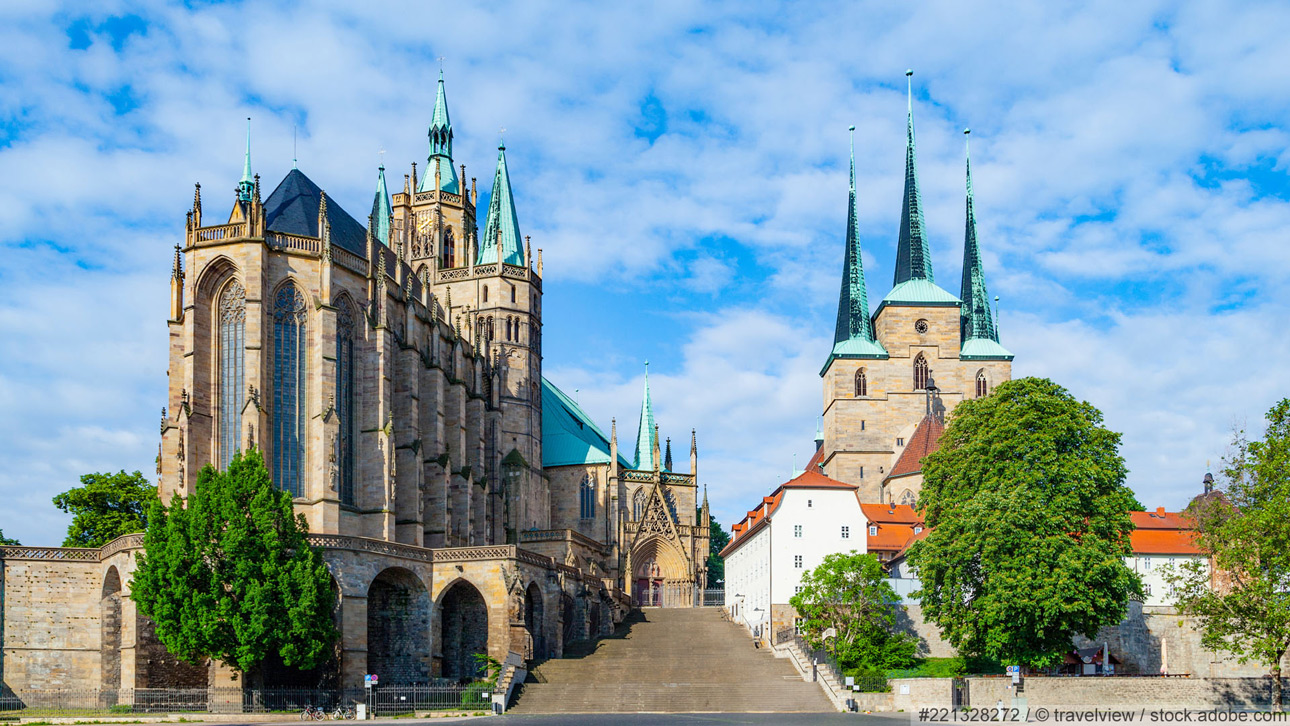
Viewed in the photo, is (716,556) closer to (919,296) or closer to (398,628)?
(919,296)

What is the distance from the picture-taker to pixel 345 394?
53344 millimetres

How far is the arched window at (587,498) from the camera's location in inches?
3000

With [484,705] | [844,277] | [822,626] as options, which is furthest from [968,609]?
[844,277]

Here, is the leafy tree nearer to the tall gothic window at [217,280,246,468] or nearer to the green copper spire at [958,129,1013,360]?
the green copper spire at [958,129,1013,360]

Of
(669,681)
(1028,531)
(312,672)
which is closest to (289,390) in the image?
(312,672)

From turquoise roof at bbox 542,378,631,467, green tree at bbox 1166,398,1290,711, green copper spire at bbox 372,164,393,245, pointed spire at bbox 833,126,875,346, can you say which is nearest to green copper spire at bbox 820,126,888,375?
pointed spire at bbox 833,126,875,346

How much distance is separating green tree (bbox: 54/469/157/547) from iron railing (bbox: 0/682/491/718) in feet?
41.3

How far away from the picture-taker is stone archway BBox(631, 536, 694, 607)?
250 ft

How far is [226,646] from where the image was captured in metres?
41.9

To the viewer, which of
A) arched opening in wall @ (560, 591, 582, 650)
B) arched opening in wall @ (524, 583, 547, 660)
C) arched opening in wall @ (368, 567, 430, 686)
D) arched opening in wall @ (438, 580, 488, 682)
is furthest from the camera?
arched opening in wall @ (560, 591, 582, 650)

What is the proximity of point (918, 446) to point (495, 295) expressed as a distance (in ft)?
83.7

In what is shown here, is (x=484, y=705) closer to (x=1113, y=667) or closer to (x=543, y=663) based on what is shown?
(x=543, y=663)

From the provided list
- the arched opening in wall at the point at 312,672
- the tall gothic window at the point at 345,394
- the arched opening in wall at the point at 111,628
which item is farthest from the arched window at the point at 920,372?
the arched opening in wall at the point at 111,628

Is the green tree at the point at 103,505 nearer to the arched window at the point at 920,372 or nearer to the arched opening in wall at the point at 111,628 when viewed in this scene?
the arched opening in wall at the point at 111,628
